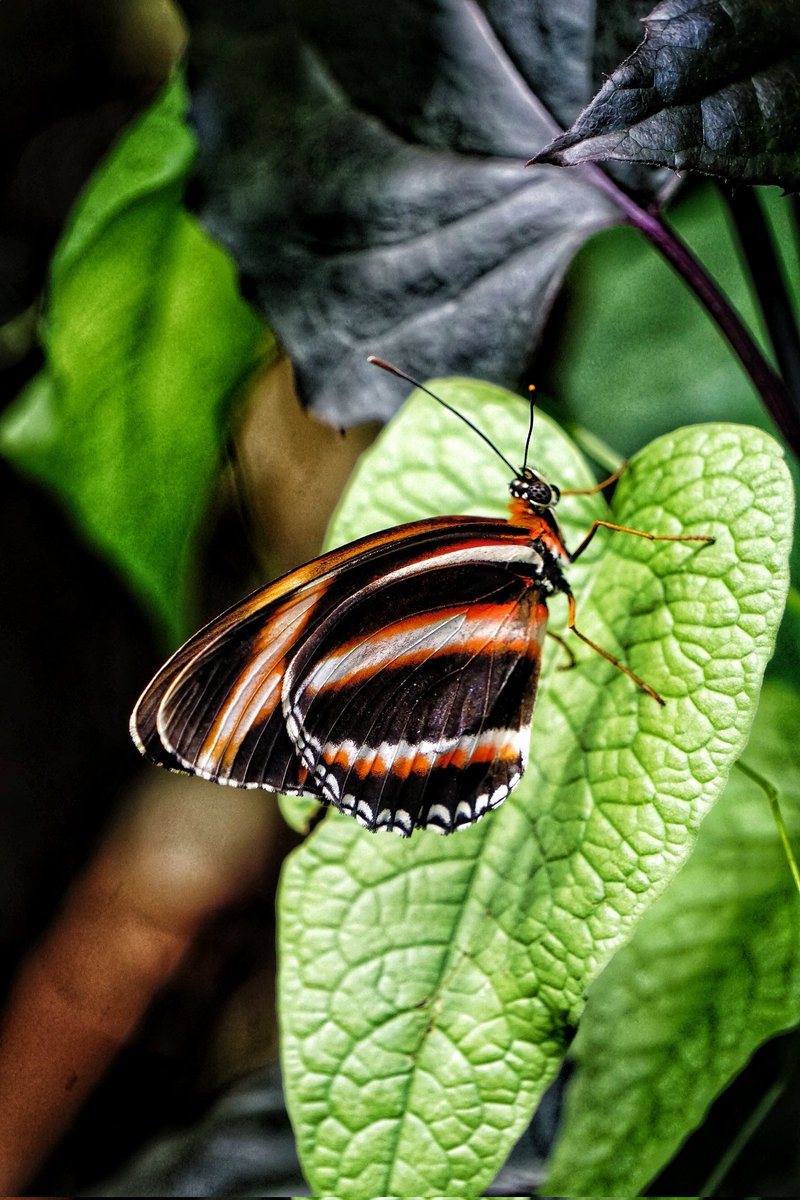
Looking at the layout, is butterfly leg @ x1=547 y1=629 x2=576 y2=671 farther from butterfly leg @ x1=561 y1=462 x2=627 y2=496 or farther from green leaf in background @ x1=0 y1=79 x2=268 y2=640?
A: green leaf in background @ x1=0 y1=79 x2=268 y2=640

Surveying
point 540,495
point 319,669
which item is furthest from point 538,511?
point 319,669

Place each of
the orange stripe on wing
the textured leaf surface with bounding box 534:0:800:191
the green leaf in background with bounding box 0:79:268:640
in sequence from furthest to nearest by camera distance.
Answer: the green leaf in background with bounding box 0:79:268:640, the orange stripe on wing, the textured leaf surface with bounding box 534:0:800:191

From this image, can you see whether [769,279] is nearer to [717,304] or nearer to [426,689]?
[717,304]

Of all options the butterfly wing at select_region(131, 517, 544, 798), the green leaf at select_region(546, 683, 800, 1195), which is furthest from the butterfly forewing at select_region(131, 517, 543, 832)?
the green leaf at select_region(546, 683, 800, 1195)

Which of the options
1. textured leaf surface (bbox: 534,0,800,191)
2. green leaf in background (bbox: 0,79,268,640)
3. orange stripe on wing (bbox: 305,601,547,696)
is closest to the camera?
textured leaf surface (bbox: 534,0,800,191)

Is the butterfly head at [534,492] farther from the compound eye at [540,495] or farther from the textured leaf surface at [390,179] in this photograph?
the textured leaf surface at [390,179]

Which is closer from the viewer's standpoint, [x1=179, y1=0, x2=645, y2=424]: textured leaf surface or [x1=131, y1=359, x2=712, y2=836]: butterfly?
[x1=131, y1=359, x2=712, y2=836]: butterfly

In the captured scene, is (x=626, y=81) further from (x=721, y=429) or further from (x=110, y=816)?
(x=110, y=816)
